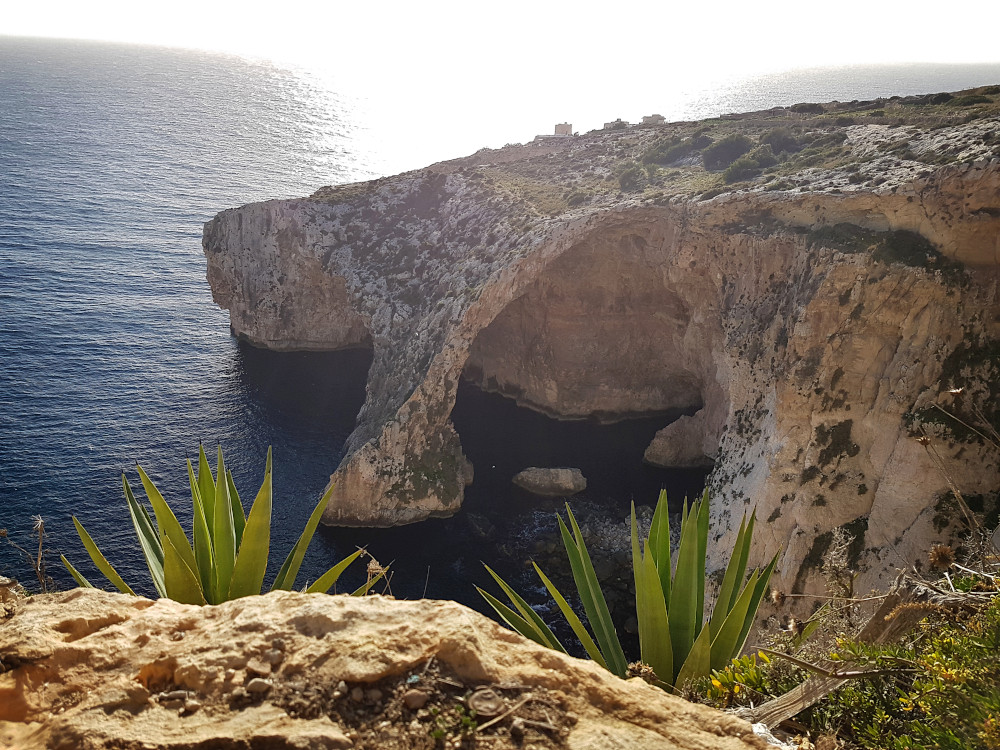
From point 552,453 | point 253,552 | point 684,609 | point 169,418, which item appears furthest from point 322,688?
point 169,418

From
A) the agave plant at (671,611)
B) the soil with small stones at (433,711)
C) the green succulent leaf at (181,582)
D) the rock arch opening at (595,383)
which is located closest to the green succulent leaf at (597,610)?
the agave plant at (671,611)

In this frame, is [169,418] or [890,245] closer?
[890,245]

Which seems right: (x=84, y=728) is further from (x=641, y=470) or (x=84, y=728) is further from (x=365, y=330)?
(x=365, y=330)

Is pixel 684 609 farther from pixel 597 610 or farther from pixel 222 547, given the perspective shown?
pixel 222 547

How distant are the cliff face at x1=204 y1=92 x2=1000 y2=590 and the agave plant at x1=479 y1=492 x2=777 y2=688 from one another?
2.58 metres

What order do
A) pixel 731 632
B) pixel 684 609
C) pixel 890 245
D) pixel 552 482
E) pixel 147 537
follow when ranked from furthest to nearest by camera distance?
pixel 552 482 < pixel 890 245 < pixel 147 537 < pixel 684 609 < pixel 731 632

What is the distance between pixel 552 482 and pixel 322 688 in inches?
1129

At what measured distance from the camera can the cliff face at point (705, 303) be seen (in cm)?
2012

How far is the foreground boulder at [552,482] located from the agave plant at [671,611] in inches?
948

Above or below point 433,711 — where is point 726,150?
above

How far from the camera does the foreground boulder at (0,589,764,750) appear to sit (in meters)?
4.25

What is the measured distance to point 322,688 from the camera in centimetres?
451

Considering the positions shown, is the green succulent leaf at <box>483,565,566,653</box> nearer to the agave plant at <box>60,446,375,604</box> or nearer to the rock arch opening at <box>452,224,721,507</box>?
the agave plant at <box>60,446,375,604</box>

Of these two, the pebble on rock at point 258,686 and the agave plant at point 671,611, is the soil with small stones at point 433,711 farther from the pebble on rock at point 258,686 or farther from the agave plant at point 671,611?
the agave plant at point 671,611
